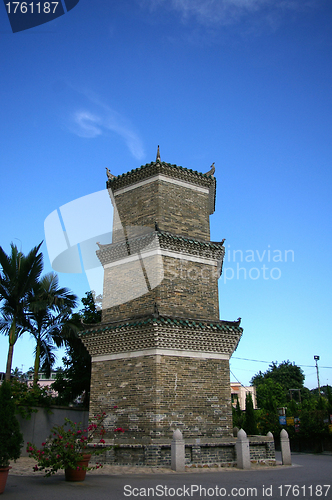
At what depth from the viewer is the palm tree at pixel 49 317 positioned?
64.3 feet

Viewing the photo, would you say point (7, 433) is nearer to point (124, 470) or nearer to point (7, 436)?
point (7, 436)

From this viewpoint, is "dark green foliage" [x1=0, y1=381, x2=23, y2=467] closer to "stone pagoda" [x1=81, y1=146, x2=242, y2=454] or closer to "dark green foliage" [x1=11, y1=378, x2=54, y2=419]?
"stone pagoda" [x1=81, y1=146, x2=242, y2=454]

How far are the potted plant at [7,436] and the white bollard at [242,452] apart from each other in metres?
6.96

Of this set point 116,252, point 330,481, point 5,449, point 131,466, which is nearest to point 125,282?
point 116,252

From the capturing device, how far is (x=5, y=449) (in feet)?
27.4

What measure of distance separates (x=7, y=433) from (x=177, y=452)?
5.02m

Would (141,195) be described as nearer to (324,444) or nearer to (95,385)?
(95,385)

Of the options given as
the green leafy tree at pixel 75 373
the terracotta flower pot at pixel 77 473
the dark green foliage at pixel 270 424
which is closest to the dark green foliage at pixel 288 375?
the dark green foliage at pixel 270 424

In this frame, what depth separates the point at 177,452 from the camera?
1127cm

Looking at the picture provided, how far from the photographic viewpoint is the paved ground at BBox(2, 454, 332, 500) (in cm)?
803

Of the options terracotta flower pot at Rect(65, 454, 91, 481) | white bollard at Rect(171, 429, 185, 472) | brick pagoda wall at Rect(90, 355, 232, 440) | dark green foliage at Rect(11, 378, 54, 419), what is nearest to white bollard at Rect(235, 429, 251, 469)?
brick pagoda wall at Rect(90, 355, 232, 440)

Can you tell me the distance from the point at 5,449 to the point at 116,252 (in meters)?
8.13

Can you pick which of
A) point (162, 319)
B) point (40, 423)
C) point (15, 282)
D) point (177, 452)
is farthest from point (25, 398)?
point (177, 452)

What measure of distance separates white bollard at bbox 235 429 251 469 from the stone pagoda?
632 mm
